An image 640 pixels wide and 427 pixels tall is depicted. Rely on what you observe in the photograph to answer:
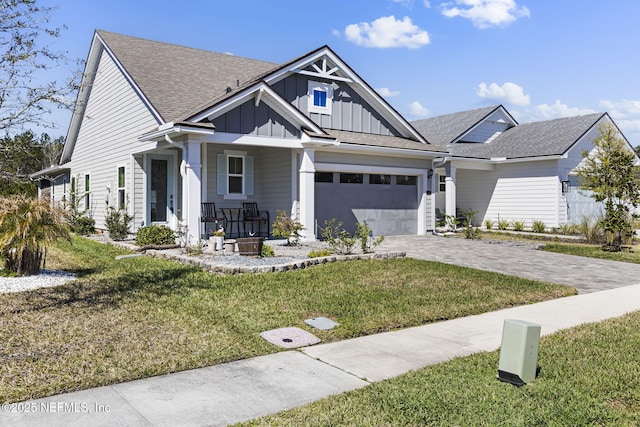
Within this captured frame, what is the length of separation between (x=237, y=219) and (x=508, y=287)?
9445 millimetres

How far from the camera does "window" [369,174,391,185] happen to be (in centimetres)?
1783

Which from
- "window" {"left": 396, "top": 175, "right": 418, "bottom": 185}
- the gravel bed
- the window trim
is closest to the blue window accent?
"window" {"left": 396, "top": 175, "right": 418, "bottom": 185}

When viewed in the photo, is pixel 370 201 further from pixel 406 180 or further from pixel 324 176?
pixel 324 176

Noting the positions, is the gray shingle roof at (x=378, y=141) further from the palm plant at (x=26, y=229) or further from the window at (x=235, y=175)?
the palm plant at (x=26, y=229)

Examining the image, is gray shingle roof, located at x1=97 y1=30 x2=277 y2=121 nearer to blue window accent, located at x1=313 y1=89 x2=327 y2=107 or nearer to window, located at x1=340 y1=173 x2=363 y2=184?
blue window accent, located at x1=313 y1=89 x2=327 y2=107

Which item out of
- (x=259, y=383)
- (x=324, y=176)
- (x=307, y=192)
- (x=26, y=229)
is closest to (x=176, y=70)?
(x=324, y=176)

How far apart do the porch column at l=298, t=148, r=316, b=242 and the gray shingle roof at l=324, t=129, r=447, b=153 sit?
5.14 ft

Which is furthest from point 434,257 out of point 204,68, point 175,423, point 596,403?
point 204,68

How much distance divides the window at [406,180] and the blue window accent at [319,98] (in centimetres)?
398

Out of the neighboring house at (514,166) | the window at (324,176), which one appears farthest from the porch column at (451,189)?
the window at (324,176)

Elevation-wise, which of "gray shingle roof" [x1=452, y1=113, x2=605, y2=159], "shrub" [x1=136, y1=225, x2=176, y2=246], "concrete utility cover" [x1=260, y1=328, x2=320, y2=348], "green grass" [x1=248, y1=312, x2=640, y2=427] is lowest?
"green grass" [x1=248, y1=312, x2=640, y2=427]

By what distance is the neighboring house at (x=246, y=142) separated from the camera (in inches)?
535

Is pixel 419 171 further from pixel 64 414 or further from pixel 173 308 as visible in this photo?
pixel 64 414

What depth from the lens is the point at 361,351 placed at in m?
5.54
